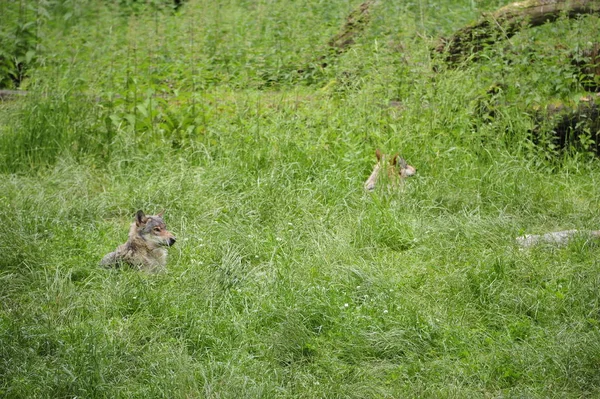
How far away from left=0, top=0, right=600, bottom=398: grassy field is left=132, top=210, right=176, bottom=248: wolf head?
0.23m

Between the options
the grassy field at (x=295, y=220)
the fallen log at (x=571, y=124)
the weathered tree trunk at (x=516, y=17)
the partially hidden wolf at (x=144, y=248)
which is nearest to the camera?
the grassy field at (x=295, y=220)

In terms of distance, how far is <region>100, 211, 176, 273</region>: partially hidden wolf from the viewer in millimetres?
6328

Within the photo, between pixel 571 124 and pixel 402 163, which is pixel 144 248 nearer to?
pixel 402 163

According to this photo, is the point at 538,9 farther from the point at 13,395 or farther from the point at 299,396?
the point at 13,395

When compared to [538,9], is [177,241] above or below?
below

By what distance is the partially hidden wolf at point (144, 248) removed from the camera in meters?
6.33

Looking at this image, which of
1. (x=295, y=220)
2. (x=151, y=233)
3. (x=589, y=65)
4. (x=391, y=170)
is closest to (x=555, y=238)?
(x=391, y=170)

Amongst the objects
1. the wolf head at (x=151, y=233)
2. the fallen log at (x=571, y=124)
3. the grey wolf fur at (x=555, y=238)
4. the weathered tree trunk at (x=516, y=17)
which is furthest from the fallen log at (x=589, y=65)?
the wolf head at (x=151, y=233)

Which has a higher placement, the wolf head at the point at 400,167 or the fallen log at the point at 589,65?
the fallen log at the point at 589,65

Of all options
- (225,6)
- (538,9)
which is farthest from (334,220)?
(225,6)

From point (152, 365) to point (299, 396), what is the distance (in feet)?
3.02

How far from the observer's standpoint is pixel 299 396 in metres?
4.79

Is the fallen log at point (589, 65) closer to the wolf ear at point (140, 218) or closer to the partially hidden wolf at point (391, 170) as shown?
the partially hidden wolf at point (391, 170)

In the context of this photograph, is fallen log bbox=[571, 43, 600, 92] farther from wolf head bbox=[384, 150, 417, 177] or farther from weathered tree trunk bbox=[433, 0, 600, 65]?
wolf head bbox=[384, 150, 417, 177]
